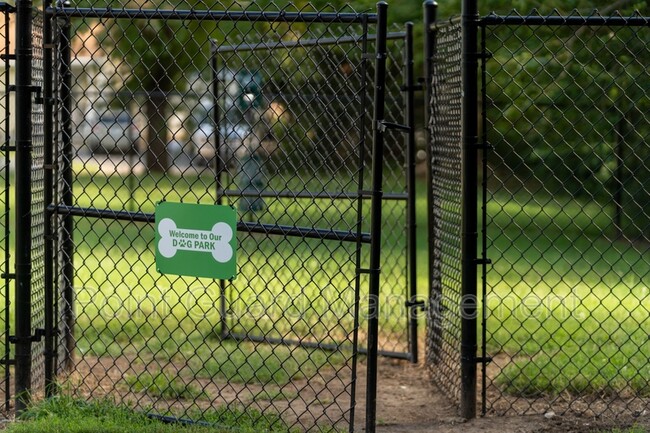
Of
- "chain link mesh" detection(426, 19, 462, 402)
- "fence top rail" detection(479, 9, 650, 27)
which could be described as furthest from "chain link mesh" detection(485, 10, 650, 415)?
"chain link mesh" detection(426, 19, 462, 402)

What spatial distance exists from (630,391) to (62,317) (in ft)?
10.9

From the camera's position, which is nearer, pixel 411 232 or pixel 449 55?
pixel 449 55

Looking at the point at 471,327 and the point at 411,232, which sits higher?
the point at 411,232

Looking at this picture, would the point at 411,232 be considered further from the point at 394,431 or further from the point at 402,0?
the point at 402,0

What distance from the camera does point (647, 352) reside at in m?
6.05

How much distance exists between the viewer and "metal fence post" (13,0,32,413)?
4754mm

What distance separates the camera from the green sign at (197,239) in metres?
4.51

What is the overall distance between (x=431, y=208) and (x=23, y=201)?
8.51 feet

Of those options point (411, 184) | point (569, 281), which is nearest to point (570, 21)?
point (411, 184)

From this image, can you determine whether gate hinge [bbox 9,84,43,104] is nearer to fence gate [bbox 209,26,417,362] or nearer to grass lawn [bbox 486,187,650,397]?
fence gate [bbox 209,26,417,362]

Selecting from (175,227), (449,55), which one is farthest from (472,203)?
(175,227)

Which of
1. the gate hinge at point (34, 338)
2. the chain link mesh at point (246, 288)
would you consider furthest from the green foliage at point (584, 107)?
the gate hinge at point (34, 338)

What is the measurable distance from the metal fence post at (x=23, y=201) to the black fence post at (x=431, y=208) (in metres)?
2.40

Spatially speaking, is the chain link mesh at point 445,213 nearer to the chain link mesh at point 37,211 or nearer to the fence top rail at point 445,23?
the fence top rail at point 445,23
